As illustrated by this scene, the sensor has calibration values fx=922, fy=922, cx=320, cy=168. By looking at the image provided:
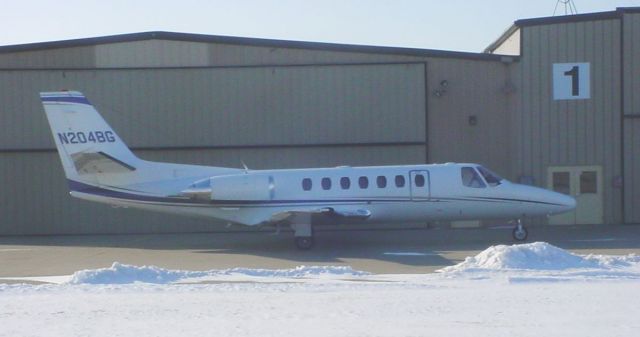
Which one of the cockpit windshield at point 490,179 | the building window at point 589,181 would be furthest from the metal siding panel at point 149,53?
the building window at point 589,181

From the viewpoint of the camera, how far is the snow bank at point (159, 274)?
16188 mm

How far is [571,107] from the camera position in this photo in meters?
30.2

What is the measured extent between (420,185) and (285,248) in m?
3.99

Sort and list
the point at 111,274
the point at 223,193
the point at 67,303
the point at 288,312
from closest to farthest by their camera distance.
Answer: the point at 288,312 → the point at 67,303 → the point at 111,274 → the point at 223,193

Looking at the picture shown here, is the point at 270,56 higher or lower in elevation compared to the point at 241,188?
higher

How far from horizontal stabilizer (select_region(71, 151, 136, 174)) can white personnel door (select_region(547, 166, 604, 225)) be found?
14.2m

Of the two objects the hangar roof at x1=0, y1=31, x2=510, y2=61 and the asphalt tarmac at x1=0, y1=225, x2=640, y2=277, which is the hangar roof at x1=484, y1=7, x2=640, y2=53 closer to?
the hangar roof at x1=0, y1=31, x2=510, y2=61

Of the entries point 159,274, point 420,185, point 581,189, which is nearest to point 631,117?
point 581,189

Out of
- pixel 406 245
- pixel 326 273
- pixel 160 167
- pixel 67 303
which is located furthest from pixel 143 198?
pixel 67 303

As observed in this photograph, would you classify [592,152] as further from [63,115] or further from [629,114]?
[63,115]

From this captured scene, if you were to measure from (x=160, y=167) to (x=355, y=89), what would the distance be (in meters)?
7.89

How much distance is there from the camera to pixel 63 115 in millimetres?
24859

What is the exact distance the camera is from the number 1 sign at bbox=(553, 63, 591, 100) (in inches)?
1184

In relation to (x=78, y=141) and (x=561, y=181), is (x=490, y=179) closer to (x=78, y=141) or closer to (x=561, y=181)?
(x=561, y=181)
